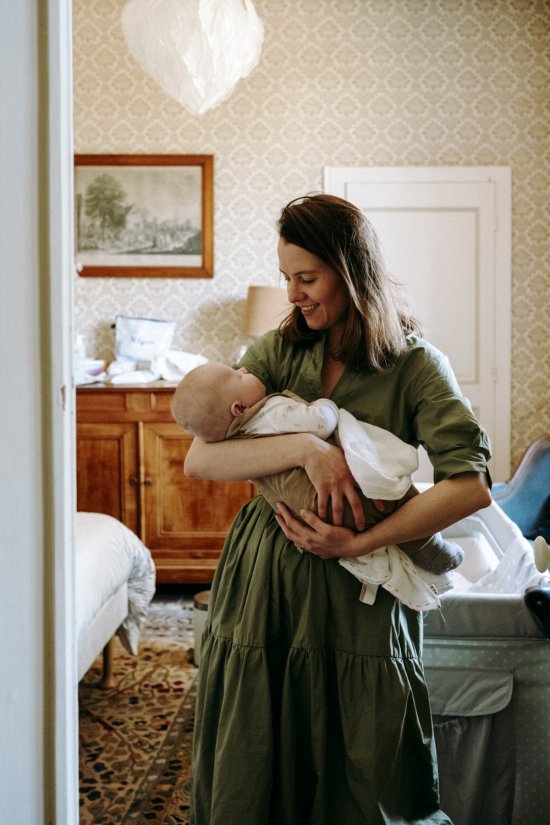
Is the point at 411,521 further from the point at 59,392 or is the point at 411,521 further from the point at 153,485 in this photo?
the point at 153,485

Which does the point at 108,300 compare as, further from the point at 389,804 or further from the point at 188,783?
the point at 389,804

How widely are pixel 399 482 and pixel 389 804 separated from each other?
0.58 meters

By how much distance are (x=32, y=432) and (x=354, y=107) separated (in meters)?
Answer: 4.19

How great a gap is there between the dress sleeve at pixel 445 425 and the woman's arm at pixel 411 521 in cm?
3

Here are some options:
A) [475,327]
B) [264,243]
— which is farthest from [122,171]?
[475,327]

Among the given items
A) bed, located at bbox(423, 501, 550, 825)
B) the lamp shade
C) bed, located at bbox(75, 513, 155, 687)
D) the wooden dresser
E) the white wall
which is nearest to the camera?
the white wall

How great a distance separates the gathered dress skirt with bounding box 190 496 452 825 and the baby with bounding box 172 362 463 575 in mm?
112

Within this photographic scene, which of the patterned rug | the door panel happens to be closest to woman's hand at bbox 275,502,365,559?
the patterned rug

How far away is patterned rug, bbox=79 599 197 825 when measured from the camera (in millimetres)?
2234

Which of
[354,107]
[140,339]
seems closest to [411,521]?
[140,339]

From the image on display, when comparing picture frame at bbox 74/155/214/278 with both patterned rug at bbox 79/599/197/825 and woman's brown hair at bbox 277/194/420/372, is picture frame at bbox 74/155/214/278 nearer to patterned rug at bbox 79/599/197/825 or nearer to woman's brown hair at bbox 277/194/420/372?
patterned rug at bbox 79/599/197/825

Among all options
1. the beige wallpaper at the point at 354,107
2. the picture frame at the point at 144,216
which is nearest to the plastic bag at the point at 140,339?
the picture frame at the point at 144,216

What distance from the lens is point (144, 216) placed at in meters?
4.77

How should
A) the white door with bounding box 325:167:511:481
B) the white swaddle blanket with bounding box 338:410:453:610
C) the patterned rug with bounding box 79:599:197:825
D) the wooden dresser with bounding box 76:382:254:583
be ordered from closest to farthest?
the white swaddle blanket with bounding box 338:410:453:610 < the patterned rug with bounding box 79:599:197:825 < the wooden dresser with bounding box 76:382:254:583 < the white door with bounding box 325:167:511:481
